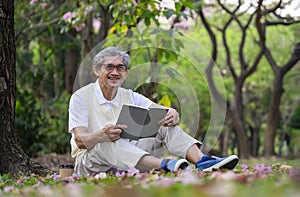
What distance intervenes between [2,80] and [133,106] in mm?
1291

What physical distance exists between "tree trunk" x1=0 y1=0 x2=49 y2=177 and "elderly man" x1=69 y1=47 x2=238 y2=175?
22.3 inches

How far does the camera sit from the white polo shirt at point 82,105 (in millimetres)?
4855

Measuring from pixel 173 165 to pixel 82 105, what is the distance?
1098 millimetres

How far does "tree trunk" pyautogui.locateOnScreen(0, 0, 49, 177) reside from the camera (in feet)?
17.3

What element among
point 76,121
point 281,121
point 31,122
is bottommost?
point 281,121

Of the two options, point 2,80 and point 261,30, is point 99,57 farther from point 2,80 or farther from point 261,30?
point 261,30

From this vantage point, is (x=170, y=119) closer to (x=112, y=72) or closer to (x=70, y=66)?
(x=112, y=72)

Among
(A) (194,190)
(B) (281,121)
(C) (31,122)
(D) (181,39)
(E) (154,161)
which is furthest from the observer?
(B) (281,121)

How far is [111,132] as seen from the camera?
15.2 feet

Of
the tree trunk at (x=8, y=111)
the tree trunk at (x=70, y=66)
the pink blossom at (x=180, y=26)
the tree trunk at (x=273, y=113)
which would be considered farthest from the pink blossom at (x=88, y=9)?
the tree trunk at (x=273, y=113)

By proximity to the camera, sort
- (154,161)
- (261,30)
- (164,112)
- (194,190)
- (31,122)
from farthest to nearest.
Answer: (261,30) → (31,122) → (164,112) → (154,161) → (194,190)

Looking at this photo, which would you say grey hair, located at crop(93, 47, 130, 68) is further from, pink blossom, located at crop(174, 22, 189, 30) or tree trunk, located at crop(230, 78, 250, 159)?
tree trunk, located at crop(230, 78, 250, 159)

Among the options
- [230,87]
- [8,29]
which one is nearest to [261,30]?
[8,29]

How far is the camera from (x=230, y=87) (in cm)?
2206
